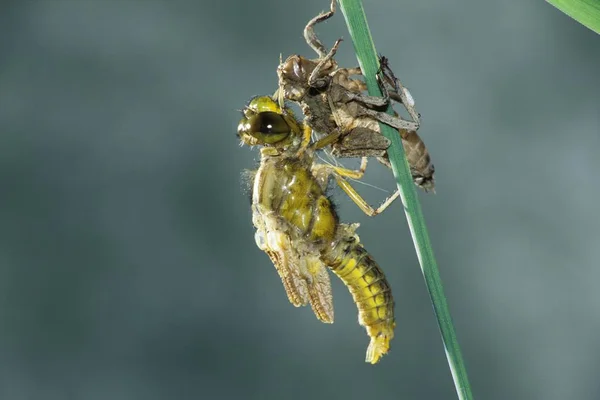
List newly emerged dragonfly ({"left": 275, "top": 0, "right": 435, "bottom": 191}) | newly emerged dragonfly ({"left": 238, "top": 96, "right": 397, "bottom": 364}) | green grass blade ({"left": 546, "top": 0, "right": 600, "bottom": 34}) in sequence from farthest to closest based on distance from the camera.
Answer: newly emerged dragonfly ({"left": 238, "top": 96, "right": 397, "bottom": 364}), newly emerged dragonfly ({"left": 275, "top": 0, "right": 435, "bottom": 191}), green grass blade ({"left": 546, "top": 0, "right": 600, "bottom": 34})

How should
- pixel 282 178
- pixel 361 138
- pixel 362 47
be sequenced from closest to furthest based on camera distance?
pixel 362 47
pixel 361 138
pixel 282 178

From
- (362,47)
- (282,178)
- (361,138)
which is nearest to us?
(362,47)

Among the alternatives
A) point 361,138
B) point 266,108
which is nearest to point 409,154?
point 361,138

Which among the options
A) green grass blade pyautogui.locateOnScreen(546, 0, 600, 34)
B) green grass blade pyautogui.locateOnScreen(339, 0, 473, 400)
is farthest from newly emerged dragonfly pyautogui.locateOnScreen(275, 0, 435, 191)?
green grass blade pyautogui.locateOnScreen(546, 0, 600, 34)

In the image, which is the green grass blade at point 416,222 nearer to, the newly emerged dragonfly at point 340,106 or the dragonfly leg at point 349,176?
the newly emerged dragonfly at point 340,106

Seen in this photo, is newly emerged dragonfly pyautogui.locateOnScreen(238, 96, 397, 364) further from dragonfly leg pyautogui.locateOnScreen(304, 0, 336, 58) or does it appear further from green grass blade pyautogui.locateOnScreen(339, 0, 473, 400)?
green grass blade pyautogui.locateOnScreen(339, 0, 473, 400)

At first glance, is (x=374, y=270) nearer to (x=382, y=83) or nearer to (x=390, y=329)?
(x=390, y=329)

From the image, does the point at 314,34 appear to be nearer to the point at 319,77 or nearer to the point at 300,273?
the point at 319,77
